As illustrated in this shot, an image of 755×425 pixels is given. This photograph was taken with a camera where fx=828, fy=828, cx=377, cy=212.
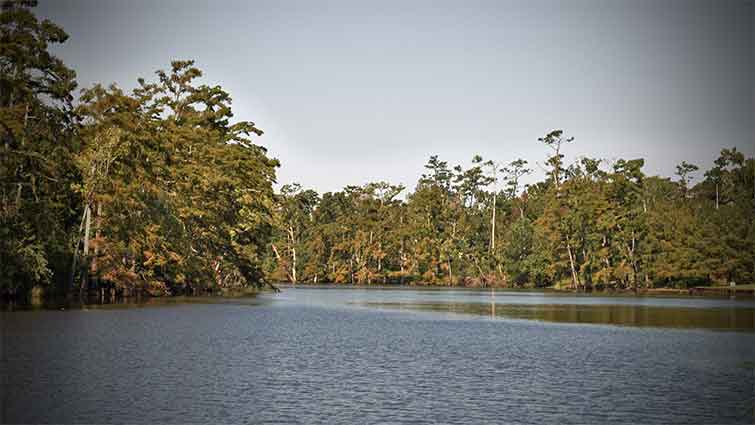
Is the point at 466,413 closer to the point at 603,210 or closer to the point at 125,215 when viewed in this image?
the point at 125,215

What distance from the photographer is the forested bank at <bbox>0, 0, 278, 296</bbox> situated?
40375 mm

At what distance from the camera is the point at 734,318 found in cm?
3975

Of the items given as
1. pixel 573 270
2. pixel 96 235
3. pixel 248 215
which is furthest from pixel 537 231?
pixel 96 235

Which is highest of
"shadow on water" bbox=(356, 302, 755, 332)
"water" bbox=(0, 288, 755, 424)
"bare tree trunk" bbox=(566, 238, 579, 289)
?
"bare tree trunk" bbox=(566, 238, 579, 289)

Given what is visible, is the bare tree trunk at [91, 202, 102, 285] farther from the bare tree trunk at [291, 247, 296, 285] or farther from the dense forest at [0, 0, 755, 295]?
the bare tree trunk at [291, 247, 296, 285]

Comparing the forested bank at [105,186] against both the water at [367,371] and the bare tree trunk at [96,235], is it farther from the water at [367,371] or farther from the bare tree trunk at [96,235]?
the water at [367,371]

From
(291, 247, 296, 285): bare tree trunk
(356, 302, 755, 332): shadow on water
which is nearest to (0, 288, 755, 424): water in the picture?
(356, 302, 755, 332): shadow on water

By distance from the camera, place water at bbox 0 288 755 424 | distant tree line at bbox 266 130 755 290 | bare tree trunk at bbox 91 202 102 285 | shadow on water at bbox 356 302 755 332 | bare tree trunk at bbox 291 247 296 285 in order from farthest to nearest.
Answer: bare tree trunk at bbox 291 247 296 285 → distant tree line at bbox 266 130 755 290 → bare tree trunk at bbox 91 202 102 285 → shadow on water at bbox 356 302 755 332 → water at bbox 0 288 755 424

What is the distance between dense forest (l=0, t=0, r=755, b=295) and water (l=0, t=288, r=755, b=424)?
10946 millimetres

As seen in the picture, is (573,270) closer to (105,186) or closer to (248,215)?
(248,215)

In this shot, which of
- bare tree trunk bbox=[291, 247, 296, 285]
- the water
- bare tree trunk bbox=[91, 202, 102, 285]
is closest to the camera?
the water

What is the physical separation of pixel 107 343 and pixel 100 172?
2233cm

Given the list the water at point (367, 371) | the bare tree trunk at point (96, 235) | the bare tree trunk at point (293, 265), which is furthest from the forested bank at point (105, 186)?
the bare tree trunk at point (293, 265)

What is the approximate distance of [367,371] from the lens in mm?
20125
